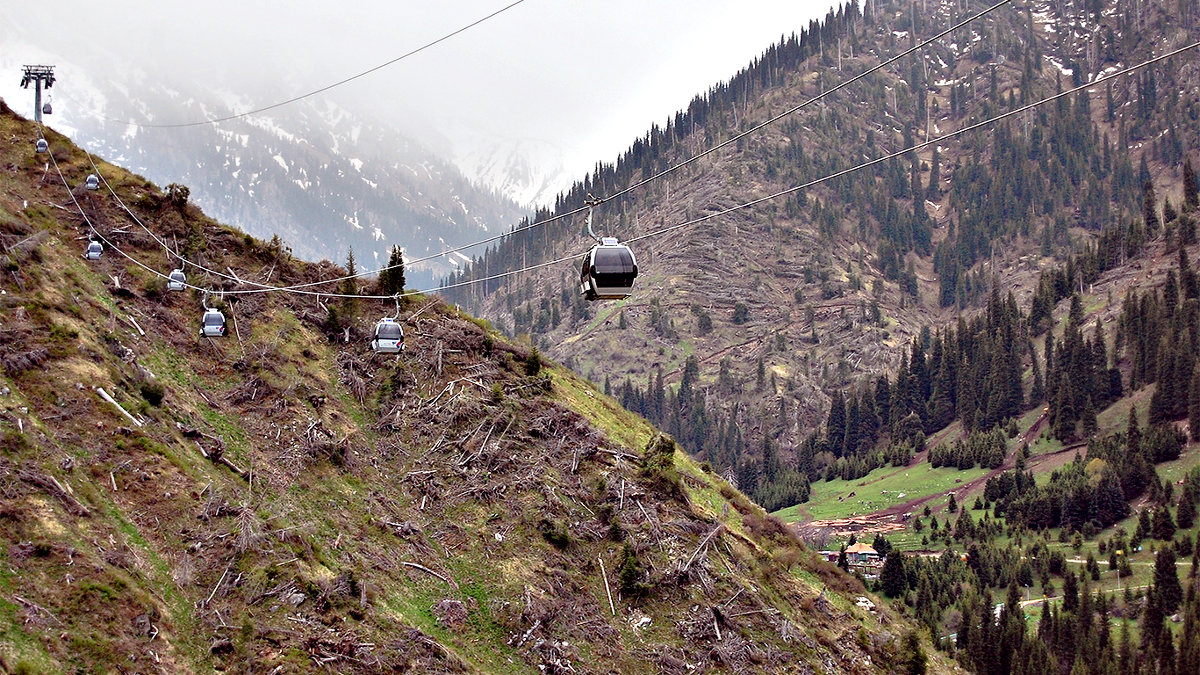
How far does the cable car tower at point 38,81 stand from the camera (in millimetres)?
56784

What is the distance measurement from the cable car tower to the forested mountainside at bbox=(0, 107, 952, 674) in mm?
2258

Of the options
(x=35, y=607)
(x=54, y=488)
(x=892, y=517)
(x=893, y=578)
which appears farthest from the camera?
(x=892, y=517)

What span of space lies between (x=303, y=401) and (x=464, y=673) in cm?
1503

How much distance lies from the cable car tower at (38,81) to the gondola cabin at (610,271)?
38.4m

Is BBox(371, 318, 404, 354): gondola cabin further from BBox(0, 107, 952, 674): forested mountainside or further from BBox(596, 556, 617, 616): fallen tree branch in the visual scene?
BBox(596, 556, 617, 616): fallen tree branch

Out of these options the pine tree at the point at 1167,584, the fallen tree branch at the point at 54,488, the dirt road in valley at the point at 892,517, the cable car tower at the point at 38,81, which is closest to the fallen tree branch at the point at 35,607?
the fallen tree branch at the point at 54,488

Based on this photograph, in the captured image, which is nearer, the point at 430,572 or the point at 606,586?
the point at 430,572

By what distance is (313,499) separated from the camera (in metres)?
42.9

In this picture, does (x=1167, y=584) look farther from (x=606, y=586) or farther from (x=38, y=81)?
(x=38, y=81)

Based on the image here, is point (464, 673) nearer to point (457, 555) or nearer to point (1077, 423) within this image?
point (457, 555)

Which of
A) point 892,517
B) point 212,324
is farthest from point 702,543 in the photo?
point 892,517

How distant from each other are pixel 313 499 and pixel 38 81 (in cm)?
3182

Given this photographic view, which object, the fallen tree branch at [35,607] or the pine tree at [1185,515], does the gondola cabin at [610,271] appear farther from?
the pine tree at [1185,515]

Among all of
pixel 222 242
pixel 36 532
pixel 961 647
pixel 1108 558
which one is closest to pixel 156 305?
pixel 222 242
